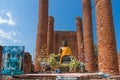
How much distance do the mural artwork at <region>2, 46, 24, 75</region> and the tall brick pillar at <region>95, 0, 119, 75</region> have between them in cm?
422

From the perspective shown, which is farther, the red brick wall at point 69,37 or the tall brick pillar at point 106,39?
the red brick wall at point 69,37

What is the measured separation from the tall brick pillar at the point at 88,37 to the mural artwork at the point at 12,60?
9795mm

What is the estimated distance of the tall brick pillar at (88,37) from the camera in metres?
19.3

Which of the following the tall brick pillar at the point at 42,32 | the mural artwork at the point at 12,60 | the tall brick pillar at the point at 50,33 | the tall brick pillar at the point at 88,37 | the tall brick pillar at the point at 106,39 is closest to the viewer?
the mural artwork at the point at 12,60

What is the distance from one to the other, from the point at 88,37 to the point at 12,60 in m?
10.5

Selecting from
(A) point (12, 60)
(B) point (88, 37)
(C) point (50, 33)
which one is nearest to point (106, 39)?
(A) point (12, 60)

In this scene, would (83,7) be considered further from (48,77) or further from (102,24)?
(48,77)

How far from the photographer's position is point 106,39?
11.1 metres

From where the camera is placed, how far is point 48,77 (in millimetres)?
8133

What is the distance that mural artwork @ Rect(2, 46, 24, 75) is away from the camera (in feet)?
34.0

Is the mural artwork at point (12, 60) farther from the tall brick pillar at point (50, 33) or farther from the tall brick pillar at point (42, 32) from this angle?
the tall brick pillar at point (50, 33)

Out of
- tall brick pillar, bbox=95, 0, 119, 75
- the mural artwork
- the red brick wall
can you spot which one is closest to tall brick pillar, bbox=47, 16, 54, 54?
the red brick wall

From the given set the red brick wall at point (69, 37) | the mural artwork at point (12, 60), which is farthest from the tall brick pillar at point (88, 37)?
the red brick wall at point (69, 37)

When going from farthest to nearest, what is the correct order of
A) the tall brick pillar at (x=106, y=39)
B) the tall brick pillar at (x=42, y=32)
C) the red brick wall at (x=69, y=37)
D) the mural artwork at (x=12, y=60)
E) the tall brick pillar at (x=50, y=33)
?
the red brick wall at (x=69, y=37), the tall brick pillar at (x=50, y=33), the tall brick pillar at (x=42, y=32), the tall brick pillar at (x=106, y=39), the mural artwork at (x=12, y=60)
